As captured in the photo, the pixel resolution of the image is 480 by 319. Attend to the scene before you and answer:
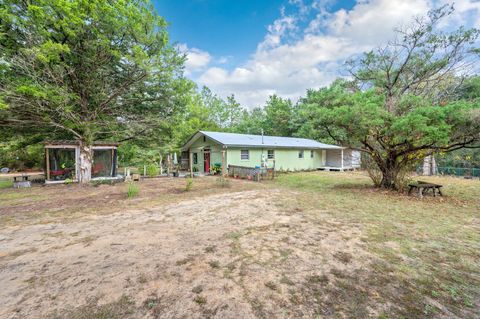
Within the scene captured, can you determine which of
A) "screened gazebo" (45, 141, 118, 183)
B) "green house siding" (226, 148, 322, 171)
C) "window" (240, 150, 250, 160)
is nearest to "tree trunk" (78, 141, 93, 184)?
"screened gazebo" (45, 141, 118, 183)

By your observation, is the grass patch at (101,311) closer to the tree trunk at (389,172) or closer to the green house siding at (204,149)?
the tree trunk at (389,172)

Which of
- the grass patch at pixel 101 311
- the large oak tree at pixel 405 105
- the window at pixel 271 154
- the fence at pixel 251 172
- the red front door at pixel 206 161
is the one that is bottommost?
the grass patch at pixel 101 311

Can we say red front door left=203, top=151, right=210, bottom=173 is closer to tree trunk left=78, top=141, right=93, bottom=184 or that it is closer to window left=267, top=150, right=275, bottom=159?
window left=267, top=150, right=275, bottom=159

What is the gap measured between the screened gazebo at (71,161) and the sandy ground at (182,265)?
27.6ft

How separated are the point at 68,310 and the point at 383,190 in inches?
398

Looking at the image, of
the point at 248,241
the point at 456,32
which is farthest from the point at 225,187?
the point at 456,32

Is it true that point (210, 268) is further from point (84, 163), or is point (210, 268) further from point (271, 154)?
point (271, 154)

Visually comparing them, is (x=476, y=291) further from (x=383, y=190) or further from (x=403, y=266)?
(x=383, y=190)

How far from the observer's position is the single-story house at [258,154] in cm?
1464

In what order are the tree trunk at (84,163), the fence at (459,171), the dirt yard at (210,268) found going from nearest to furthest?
1. the dirt yard at (210,268)
2. the tree trunk at (84,163)
3. the fence at (459,171)

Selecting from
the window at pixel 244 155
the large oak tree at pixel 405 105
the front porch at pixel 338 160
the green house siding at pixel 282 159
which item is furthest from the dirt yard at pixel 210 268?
the front porch at pixel 338 160

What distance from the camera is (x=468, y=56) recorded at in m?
12.4

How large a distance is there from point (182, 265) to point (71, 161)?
1413 cm

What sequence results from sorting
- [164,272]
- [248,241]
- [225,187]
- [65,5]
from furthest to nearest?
[225,187] < [65,5] < [248,241] < [164,272]
